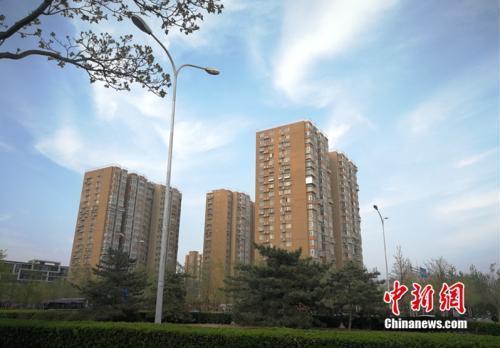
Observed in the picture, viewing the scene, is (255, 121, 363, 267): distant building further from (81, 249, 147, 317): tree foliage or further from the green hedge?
the green hedge

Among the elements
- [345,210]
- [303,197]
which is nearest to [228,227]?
[345,210]

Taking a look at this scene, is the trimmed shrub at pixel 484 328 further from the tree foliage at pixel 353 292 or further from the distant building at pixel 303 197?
the distant building at pixel 303 197

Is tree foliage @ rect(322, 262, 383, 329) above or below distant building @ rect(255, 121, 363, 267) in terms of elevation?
below

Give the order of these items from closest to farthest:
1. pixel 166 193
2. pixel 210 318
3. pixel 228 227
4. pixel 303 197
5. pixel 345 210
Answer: pixel 166 193 < pixel 210 318 < pixel 303 197 < pixel 345 210 < pixel 228 227

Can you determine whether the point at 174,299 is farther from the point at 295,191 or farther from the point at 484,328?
the point at 295,191

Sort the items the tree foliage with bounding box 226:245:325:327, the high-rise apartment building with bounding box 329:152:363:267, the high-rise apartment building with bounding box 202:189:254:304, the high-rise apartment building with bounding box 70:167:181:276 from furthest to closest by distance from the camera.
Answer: the high-rise apartment building with bounding box 202:189:254:304
the high-rise apartment building with bounding box 70:167:181:276
the high-rise apartment building with bounding box 329:152:363:267
the tree foliage with bounding box 226:245:325:327

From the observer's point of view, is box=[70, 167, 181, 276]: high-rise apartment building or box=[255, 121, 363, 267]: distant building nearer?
box=[255, 121, 363, 267]: distant building

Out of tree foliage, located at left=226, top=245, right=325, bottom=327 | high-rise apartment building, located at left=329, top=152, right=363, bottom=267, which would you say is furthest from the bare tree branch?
high-rise apartment building, located at left=329, top=152, right=363, bottom=267

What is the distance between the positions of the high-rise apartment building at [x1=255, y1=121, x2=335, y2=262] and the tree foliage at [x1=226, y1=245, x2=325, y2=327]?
37.9 meters

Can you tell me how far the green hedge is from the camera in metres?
8.61

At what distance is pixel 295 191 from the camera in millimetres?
62844

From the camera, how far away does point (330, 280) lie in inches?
1019

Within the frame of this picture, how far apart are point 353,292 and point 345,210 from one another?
46.1m

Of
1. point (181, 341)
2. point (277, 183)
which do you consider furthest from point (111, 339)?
point (277, 183)
